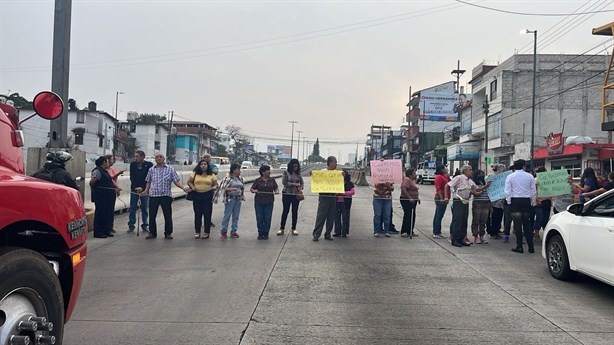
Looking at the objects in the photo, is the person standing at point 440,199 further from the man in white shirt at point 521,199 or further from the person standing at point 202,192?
the person standing at point 202,192

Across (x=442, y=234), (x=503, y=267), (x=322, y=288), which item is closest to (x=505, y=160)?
(x=442, y=234)

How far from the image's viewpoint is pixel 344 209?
444 inches

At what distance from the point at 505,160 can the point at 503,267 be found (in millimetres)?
38195

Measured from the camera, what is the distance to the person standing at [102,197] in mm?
10688

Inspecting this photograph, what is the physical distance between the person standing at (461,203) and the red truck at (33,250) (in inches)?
325

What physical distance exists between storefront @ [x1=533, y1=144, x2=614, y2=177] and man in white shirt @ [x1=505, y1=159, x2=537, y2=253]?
20726mm

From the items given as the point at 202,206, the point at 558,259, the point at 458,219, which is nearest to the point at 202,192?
the point at 202,206

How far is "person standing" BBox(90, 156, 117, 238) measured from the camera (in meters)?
10.7

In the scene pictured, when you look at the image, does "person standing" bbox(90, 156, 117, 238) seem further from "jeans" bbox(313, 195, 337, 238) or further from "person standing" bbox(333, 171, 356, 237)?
"person standing" bbox(333, 171, 356, 237)

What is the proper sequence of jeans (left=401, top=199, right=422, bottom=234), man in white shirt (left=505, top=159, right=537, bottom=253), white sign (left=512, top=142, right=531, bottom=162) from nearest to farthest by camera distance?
man in white shirt (left=505, top=159, right=537, bottom=253) → jeans (left=401, top=199, right=422, bottom=234) → white sign (left=512, top=142, right=531, bottom=162)

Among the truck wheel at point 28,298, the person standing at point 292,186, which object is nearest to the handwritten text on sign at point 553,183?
the person standing at point 292,186

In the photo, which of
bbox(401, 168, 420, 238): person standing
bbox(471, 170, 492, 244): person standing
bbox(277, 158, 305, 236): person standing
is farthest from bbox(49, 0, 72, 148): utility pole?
bbox(471, 170, 492, 244): person standing

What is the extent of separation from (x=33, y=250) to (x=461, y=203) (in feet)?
29.0

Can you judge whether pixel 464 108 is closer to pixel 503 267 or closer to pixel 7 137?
pixel 503 267
